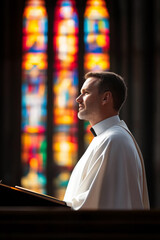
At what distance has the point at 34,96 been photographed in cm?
715

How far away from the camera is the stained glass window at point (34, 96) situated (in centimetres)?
688

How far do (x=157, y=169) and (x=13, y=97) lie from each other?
272 cm

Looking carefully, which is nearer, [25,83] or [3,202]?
[3,202]

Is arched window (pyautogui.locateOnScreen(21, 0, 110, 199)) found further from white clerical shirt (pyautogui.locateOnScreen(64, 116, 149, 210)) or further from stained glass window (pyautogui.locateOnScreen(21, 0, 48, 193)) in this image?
white clerical shirt (pyautogui.locateOnScreen(64, 116, 149, 210))

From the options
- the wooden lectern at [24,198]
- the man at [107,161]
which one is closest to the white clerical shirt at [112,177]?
the man at [107,161]

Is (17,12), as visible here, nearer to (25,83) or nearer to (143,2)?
(25,83)

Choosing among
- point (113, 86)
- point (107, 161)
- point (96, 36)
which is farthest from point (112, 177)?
point (96, 36)

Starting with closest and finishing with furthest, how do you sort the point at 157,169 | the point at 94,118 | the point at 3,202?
the point at 3,202, the point at 94,118, the point at 157,169

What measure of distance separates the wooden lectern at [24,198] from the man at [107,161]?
125 mm

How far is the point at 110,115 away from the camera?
212cm
